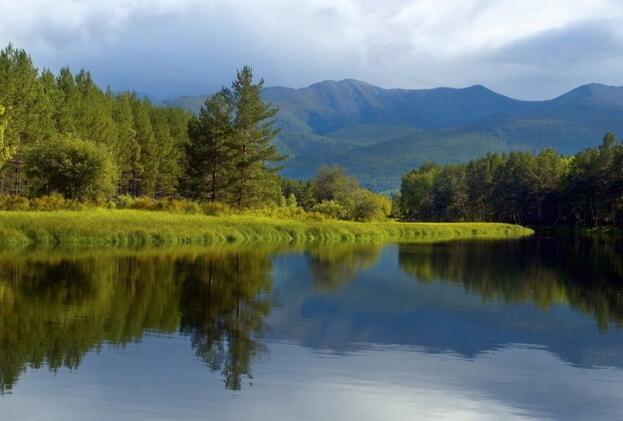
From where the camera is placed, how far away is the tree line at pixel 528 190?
13012cm

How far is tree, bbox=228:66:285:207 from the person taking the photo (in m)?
71.9

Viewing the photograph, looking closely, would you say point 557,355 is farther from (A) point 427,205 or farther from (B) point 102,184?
(A) point 427,205

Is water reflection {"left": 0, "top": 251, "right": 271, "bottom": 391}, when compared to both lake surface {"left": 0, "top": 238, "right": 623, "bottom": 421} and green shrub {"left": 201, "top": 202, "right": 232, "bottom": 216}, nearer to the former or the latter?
lake surface {"left": 0, "top": 238, "right": 623, "bottom": 421}

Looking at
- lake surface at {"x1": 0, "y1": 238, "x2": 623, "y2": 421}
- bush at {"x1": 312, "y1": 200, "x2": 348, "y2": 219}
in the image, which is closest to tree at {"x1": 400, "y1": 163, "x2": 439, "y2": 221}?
bush at {"x1": 312, "y1": 200, "x2": 348, "y2": 219}

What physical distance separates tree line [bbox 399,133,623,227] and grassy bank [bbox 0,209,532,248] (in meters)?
66.7

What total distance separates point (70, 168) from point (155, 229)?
12.7 m

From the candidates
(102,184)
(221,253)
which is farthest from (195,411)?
(102,184)

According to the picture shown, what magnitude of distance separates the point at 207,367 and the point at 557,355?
9.89 m

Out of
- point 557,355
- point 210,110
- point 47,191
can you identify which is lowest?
point 557,355

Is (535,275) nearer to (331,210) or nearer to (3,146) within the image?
(3,146)

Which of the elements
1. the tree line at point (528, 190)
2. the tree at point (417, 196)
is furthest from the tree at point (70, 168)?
the tree at point (417, 196)

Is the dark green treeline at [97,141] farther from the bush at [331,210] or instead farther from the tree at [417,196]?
the tree at [417,196]

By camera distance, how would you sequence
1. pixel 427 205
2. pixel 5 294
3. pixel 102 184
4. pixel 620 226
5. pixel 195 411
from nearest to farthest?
1. pixel 195 411
2. pixel 5 294
3. pixel 102 184
4. pixel 620 226
5. pixel 427 205

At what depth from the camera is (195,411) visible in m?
12.7
